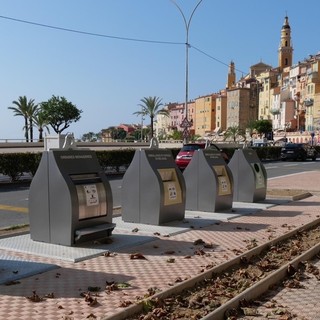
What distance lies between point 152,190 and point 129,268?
3162mm

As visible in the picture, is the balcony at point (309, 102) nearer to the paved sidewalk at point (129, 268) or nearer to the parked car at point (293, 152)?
the parked car at point (293, 152)

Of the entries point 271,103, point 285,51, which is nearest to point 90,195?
point 271,103

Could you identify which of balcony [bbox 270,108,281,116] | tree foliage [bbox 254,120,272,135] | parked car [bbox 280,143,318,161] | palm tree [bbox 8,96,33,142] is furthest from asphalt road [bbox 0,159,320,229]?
balcony [bbox 270,108,281,116]

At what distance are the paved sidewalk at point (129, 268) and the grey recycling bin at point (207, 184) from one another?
76 centimetres

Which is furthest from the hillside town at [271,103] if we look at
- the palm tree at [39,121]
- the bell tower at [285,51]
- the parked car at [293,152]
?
the parked car at [293,152]

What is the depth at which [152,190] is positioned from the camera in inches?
373

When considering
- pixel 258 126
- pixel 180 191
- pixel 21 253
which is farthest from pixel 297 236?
pixel 258 126

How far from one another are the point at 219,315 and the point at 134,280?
1.40 m

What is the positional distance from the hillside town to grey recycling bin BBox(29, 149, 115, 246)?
91150 mm

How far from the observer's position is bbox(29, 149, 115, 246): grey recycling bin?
752 centimetres

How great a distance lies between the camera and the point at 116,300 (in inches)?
201

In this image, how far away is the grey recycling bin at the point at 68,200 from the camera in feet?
24.7

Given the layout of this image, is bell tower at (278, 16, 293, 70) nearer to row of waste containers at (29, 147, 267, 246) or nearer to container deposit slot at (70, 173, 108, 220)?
row of waste containers at (29, 147, 267, 246)

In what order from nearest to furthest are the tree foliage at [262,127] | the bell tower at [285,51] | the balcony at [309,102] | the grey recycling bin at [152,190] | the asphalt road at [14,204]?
the grey recycling bin at [152,190]
the asphalt road at [14,204]
the balcony at [309,102]
the tree foliage at [262,127]
the bell tower at [285,51]
